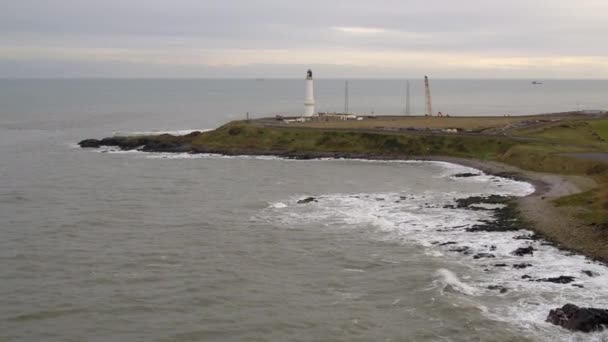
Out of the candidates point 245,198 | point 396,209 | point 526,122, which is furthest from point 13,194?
point 526,122

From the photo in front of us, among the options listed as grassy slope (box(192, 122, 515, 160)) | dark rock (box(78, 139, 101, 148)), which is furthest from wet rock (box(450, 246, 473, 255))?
dark rock (box(78, 139, 101, 148))

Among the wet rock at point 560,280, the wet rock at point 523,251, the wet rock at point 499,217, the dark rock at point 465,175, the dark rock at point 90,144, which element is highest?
the dark rock at point 90,144

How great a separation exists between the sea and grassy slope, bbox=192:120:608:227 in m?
5.35

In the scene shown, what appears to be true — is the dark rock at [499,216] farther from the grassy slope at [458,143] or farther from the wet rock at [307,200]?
the wet rock at [307,200]

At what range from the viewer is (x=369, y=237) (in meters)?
32.6

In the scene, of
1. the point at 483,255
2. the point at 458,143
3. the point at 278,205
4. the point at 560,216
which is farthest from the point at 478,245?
the point at 458,143

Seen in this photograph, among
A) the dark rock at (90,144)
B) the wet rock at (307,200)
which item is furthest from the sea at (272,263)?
the dark rock at (90,144)

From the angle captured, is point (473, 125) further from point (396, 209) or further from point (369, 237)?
point (369, 237)

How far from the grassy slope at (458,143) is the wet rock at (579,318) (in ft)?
78.8

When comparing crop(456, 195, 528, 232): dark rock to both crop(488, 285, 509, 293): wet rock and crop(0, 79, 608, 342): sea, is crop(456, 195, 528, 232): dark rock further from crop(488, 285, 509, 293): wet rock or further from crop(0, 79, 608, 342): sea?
crop(488, 285, 509, 293): wet rock

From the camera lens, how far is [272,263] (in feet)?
94.3

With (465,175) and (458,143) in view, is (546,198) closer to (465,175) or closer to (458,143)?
(465,175)

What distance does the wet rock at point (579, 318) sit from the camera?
2072 cm

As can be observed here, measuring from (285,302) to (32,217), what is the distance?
19.0m
